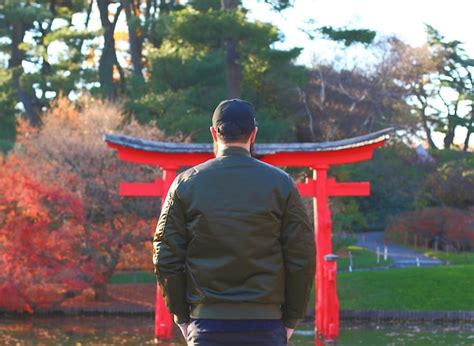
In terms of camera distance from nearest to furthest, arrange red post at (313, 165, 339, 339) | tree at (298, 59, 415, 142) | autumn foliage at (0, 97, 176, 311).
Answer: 1. red post at (313, 165, 339, 339)
2. autumn foliage at (0, 97, 176, 311)
3. tree at (298, 59, 415, 142)

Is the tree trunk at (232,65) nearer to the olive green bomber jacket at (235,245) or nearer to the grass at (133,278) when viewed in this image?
the grass at (133,278)

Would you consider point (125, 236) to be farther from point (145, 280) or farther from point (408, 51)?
point (408, 51)

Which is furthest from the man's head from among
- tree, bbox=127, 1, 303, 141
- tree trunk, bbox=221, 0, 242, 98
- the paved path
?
tree trunk, bbox=221, 0, 242, 98

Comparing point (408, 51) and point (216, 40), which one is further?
point (408, 51)

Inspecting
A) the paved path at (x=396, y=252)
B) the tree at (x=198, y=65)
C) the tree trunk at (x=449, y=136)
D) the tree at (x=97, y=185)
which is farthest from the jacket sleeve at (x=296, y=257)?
the tree trunk at (x=449, y=136)

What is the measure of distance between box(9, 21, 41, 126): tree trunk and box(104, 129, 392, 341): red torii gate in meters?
17.0

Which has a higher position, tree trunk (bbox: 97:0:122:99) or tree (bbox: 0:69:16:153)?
tree trunk (bbox: 97:0:122:99)

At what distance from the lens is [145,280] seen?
2353cm

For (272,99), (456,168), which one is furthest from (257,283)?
(456,168)

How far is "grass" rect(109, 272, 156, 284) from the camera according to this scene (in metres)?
23.2

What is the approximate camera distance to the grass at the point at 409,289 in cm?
2012

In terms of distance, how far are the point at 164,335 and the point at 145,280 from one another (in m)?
9.87

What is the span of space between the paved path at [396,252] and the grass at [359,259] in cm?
52

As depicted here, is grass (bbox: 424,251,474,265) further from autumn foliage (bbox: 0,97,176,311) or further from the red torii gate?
the red torii gate
